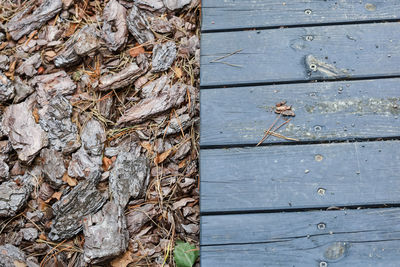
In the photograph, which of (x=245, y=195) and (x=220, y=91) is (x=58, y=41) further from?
(x=245, y=195)

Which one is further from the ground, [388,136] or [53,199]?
[388,136]

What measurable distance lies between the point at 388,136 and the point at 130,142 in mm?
1018

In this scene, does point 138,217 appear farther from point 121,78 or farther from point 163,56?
point 163,56

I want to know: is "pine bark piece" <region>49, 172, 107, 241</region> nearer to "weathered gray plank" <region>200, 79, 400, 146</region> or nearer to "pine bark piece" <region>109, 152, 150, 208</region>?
"pine bark piece" <region>109, 152, 150, 208</region>

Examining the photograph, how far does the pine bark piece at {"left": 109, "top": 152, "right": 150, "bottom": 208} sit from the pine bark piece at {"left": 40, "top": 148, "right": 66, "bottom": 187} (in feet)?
0.72

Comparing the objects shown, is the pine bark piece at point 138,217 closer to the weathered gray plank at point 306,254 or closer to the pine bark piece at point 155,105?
the pine bark piece at point 155,105

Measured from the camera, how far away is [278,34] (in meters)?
1.76

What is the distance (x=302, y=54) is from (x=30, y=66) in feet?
4.14

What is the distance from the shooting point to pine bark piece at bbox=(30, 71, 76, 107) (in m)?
2.11

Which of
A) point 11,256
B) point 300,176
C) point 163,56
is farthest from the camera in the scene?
point 163,56

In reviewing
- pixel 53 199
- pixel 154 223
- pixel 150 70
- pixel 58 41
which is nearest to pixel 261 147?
pixel 154 223

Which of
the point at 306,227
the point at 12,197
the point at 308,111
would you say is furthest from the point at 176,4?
the point at 306,227

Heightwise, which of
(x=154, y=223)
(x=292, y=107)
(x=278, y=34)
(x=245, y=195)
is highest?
(x=278, y=34)

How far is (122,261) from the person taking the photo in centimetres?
177
